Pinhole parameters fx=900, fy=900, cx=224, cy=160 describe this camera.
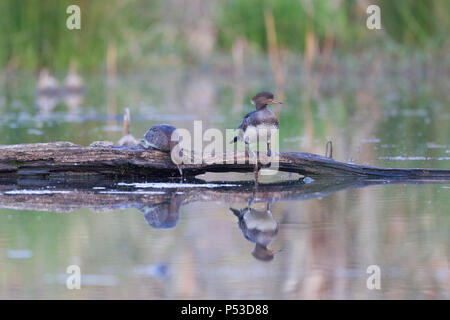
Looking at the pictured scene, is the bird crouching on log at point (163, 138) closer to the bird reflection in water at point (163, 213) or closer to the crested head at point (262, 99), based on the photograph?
the bird reflection in water at point (163, 213)

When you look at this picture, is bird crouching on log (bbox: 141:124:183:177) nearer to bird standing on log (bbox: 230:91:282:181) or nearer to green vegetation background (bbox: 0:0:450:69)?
bird standing on log (bbox: 230:91:282:181)

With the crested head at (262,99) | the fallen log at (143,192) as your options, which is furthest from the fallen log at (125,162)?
the crested head at (262,99)

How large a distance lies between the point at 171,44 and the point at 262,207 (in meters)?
54.0

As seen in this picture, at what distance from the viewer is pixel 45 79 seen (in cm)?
2914

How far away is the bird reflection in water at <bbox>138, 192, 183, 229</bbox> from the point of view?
7176 mm

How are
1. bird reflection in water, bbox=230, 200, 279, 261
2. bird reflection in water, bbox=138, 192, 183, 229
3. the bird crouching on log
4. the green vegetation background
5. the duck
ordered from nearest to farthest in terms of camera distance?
bird reflection in water, bbox=230, 200, 279, 261 → bird reflection in water, bbox=138, 192, 183, 229 → the duck → the bird crouching on log → the green vegetation background

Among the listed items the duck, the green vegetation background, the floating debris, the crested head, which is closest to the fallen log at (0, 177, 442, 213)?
the floating debris

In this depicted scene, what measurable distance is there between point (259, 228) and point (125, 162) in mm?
2567

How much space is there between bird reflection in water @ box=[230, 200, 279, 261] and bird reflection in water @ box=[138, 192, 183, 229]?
0.52 meters

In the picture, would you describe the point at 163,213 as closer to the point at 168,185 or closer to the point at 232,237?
the point at 232,237

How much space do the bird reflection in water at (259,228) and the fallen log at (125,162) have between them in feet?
3.82

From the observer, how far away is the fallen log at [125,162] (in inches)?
358

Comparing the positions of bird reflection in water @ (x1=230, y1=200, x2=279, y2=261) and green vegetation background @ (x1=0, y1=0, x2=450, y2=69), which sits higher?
green vegetation background @ (x1=0, y1=0, x2=450, y2=69)
